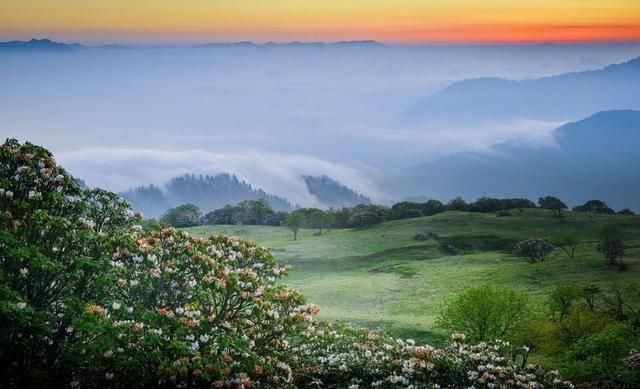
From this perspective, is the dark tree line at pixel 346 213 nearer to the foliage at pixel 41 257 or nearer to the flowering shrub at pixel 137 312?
the flowering shrub at pixel 137 312

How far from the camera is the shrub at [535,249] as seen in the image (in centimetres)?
10577

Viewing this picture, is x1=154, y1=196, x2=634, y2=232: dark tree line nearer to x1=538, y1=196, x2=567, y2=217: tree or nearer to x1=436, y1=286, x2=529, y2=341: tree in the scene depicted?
x1=538, y1=196, x2=567, y2=217: tree

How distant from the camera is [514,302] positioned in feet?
157

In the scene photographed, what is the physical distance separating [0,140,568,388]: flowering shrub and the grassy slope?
34983mm

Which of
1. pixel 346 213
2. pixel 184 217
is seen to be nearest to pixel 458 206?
pixel 346 213

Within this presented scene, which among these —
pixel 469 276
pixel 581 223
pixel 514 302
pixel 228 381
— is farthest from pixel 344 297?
pixel 581 223

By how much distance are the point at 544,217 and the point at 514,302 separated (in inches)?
4486

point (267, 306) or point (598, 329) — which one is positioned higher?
point (267, 306)

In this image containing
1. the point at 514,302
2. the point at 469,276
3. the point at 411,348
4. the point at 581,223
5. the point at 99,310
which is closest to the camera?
the point at 99,310

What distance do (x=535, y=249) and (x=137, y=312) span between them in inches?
3859

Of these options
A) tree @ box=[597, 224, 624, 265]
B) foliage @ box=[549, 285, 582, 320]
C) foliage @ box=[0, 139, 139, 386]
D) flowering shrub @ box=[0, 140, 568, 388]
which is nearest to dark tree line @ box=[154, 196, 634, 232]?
tree @ box=[597, 224, 624, 265]

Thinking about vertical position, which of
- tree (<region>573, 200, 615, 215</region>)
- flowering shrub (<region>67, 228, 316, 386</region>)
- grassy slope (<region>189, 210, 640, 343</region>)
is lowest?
grassy slope (<region>189, 210, 640, 343</region>)

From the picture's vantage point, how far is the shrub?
105769 mm

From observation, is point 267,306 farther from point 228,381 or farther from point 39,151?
point 39,151
